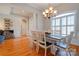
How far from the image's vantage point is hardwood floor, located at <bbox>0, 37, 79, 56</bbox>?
204cm

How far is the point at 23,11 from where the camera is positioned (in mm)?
2148

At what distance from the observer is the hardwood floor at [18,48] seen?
2.04m

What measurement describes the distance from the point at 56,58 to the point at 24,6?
51.4 inches

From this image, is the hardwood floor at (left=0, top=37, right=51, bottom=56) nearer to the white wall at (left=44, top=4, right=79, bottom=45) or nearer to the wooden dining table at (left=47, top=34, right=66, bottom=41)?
the wooden dining table at (left=47, top=34, right=66, bottom=41)

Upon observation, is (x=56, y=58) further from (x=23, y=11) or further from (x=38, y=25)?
(x=23, y=11)

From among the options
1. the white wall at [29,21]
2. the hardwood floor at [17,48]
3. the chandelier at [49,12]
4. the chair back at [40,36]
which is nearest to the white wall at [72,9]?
the chandelier at [49,12]

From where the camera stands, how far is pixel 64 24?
82.2 inches

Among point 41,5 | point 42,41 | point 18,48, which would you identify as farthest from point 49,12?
point 18,48

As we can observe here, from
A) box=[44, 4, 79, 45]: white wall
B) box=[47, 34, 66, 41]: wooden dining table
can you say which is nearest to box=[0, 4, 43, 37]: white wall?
box=[47, 34, 66, 41]: wooden dining table

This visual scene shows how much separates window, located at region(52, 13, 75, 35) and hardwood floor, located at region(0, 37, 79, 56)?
15.0 inches

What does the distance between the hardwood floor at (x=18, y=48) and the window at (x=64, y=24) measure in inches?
15.0

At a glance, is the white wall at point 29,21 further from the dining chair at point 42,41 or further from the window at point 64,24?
the window at point 64,24

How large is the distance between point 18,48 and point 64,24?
3.84 ft

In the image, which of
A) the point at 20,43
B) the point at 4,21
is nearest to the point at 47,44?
the point at 20,43
